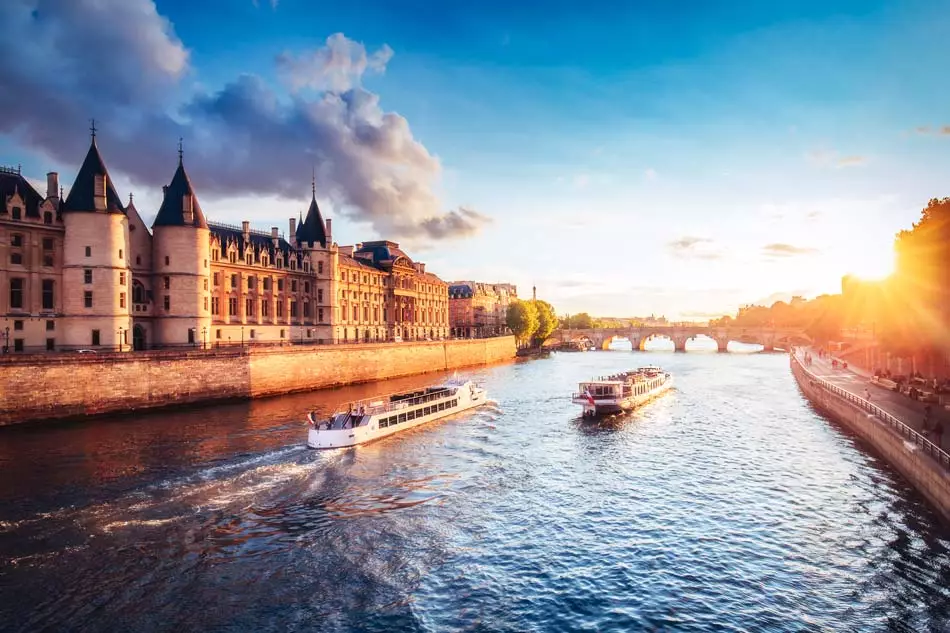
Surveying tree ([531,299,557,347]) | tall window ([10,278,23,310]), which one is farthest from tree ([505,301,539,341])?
tall window ([10,278,23,310])

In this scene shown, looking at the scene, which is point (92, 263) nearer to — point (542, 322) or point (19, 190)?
point (19, 190)

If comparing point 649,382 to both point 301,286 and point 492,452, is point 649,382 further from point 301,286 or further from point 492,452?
point 301,286

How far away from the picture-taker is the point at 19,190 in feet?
170

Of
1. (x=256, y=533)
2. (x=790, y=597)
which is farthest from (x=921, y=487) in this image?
(x=256, y=533)

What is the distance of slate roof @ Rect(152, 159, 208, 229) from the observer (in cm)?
6159

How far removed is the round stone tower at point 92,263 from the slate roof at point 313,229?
31347 millimetres

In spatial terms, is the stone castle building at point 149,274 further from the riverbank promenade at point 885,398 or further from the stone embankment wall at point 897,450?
the riverbank promenade at point 885,398

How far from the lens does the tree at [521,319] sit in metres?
143

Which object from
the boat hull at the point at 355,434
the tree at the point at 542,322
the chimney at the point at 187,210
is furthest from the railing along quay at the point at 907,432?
the tree at the point at 542,322

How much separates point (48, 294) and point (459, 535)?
48.2m

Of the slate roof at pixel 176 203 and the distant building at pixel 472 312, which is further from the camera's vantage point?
the distant building at pixel 472 312

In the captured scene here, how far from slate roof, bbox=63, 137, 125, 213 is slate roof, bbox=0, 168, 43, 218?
256 cm

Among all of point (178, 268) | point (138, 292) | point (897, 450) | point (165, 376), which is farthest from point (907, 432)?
point (138, 292)

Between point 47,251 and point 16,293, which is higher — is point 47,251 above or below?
above
